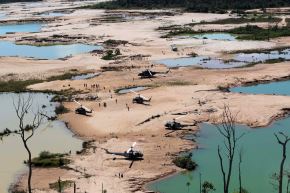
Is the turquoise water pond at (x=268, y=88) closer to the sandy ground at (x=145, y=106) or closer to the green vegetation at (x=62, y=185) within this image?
the sandy ground at (x=145, y=106)

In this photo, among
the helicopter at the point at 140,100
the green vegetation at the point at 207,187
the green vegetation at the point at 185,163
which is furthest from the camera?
the helicopter at the point at 140,100

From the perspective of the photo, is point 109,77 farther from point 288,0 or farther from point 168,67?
point 288,0

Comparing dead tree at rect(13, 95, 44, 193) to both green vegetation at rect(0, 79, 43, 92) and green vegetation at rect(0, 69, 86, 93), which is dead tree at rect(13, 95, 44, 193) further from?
green vegetation at rect(0, 69, 86, 93)

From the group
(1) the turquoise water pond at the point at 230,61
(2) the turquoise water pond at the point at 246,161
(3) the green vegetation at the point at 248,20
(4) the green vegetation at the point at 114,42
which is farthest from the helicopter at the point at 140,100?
(3) the green vegetation at the point at 248,20

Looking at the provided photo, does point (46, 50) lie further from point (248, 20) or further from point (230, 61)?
point (248, 20)

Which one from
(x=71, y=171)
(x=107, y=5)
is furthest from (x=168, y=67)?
(x=107, y=5)

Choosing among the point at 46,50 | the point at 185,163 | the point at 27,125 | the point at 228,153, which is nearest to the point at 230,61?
the point at 27,125
